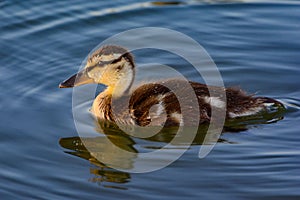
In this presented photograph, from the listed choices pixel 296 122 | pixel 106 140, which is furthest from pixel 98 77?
pixel 296 122

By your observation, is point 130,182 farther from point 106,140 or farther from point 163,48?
point 163,48

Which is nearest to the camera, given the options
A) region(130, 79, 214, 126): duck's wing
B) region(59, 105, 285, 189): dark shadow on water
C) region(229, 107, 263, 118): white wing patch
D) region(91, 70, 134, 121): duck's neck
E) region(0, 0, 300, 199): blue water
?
region(0, 0, 300, 199): blue water

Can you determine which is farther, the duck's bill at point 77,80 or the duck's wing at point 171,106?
the duck's bill at point 77,80

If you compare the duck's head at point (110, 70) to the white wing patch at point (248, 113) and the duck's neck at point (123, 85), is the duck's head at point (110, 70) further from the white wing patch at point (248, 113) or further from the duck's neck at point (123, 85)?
the white wing patch at point (248, 113)

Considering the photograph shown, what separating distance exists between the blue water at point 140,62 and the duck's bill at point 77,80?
23cm

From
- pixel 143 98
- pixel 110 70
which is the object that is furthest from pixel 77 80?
pixel 143 98

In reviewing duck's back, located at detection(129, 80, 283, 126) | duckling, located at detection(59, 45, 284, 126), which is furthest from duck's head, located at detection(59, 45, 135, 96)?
duck's back, located at detection(129, 80, 283, 126)

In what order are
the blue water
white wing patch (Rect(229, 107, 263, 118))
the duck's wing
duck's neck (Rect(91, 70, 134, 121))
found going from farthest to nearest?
duck's neck (Rect(91, 70, 134, 121)) < white wing patch (Rect(229, 107, 263, 118)) < the duck's wing < the blue water

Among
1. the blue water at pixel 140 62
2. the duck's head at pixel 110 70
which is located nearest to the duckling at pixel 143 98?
the duck's head at pixel 110 70

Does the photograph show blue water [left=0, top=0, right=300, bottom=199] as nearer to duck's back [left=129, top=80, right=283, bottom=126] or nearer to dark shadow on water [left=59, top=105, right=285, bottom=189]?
dark shadow on water [left=59, top=105, right=285, bottom=189]

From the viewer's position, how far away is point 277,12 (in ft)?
26.7

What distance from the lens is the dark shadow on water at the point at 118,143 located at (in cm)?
524

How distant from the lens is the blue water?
16.1ft

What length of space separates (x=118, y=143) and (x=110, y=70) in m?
0.70
